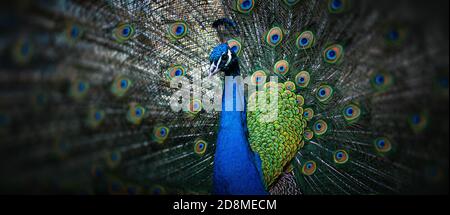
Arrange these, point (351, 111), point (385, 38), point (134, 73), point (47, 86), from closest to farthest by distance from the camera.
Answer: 1. point (47, 86)
2. point (385, 38)
3. point (134, 73)
4. point (351, 111)

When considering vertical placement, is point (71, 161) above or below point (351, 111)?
below

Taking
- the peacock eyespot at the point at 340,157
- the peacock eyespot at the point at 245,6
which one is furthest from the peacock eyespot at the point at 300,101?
the peacock eyespot at the point at 245,6

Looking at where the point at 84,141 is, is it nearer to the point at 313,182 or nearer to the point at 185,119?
the point at 185,119

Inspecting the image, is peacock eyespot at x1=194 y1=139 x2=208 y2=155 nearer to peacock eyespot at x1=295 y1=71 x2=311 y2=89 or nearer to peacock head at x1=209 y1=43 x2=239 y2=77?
peacock head at x1=209 y1=43 x2=239 y2=77

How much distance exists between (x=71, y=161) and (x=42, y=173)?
117mm

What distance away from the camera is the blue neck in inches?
49.3

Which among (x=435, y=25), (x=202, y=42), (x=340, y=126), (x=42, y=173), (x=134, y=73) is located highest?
(x=202, y=42)

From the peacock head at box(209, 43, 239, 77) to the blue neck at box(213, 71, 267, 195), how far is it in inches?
3.6

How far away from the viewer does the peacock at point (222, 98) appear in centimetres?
95

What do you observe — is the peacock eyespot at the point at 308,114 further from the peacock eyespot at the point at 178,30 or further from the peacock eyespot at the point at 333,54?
the peacock eyespot at the point at 178,30

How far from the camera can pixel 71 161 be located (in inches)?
41.3

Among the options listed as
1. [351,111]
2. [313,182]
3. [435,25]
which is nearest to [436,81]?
[435,25]

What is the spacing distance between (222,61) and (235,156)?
1.56 feet

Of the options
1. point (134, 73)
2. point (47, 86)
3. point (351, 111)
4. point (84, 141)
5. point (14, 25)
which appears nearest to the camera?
point (14, 25)
